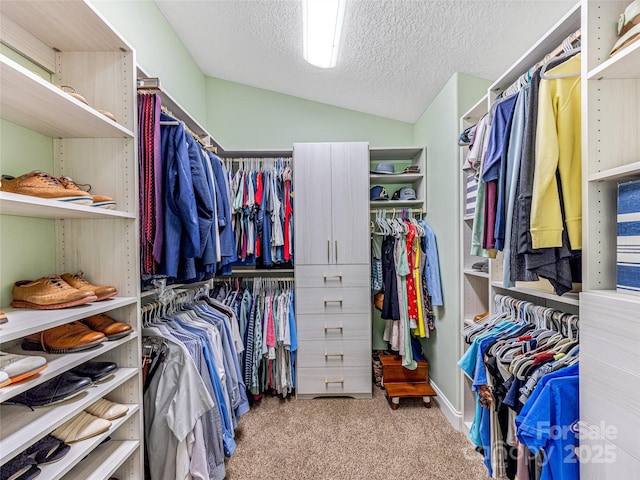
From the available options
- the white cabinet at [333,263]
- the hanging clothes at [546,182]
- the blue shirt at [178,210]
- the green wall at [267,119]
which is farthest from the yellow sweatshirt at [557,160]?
the green wall at [267,119]

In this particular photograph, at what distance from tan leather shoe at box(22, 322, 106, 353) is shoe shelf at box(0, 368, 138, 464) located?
159 millimetres

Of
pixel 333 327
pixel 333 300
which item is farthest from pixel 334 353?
pixel 333 300

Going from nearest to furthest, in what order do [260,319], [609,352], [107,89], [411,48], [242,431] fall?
[609,352]
[107,89]
[411,48]
[242,431]
[260,319]

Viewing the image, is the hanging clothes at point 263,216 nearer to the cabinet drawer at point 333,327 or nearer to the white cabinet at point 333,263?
the white cabinet at point 333,263

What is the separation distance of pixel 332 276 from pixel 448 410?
1266 mm

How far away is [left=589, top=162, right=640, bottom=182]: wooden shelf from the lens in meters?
0.81

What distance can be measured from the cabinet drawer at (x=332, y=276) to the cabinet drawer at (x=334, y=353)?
47 cm

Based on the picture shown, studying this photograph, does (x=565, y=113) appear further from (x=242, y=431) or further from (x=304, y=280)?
(x=242, y=431)

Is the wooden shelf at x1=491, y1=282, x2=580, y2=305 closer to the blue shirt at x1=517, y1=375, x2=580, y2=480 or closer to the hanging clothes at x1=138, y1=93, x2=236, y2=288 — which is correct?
the blue shirt at x1=517, y1=375, x2=580, y2=480

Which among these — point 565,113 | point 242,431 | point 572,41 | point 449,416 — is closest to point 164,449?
point 242,431

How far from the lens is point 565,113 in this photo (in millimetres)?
996

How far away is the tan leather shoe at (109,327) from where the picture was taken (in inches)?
42.4

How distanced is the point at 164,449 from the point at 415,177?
8.03ft

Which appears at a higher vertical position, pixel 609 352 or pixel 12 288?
pixel 12 288
